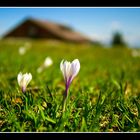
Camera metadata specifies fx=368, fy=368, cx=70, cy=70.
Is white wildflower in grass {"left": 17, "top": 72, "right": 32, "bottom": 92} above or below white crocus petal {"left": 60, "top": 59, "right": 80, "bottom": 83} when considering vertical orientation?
below

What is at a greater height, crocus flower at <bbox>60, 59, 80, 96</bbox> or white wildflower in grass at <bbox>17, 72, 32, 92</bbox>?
crocus flower at <bbox>60, 59, 80, 96</bbox>

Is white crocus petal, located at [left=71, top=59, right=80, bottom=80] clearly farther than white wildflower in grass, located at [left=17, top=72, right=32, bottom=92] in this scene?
No

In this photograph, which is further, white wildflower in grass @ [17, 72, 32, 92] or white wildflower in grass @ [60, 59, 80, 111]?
white wildflower in grass @ [17, 72, 32, 92]

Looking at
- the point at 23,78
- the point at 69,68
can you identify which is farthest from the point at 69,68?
the point at 23,78

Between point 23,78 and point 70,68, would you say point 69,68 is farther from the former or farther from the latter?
point 23,78

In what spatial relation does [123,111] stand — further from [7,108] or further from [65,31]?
[65,31]

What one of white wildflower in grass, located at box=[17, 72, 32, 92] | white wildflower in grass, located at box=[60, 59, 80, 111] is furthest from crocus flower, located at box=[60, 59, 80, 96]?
white wildflower in grass, located at box=[17, 72, 32, 92]

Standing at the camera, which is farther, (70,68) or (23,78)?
(23,78)

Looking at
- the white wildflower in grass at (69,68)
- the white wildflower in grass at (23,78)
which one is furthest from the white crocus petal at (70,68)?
the white wildflower in grass at (23,78)

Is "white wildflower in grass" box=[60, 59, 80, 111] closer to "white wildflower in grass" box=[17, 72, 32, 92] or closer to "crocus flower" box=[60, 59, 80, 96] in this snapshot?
"crocus flower" box=[60, 59, 80, 96]

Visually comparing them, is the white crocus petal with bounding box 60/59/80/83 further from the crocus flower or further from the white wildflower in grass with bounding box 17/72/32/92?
the white wildflower in grass with bounding box 17/72/32/92

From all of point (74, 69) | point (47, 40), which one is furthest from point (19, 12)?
point (47, 40)
